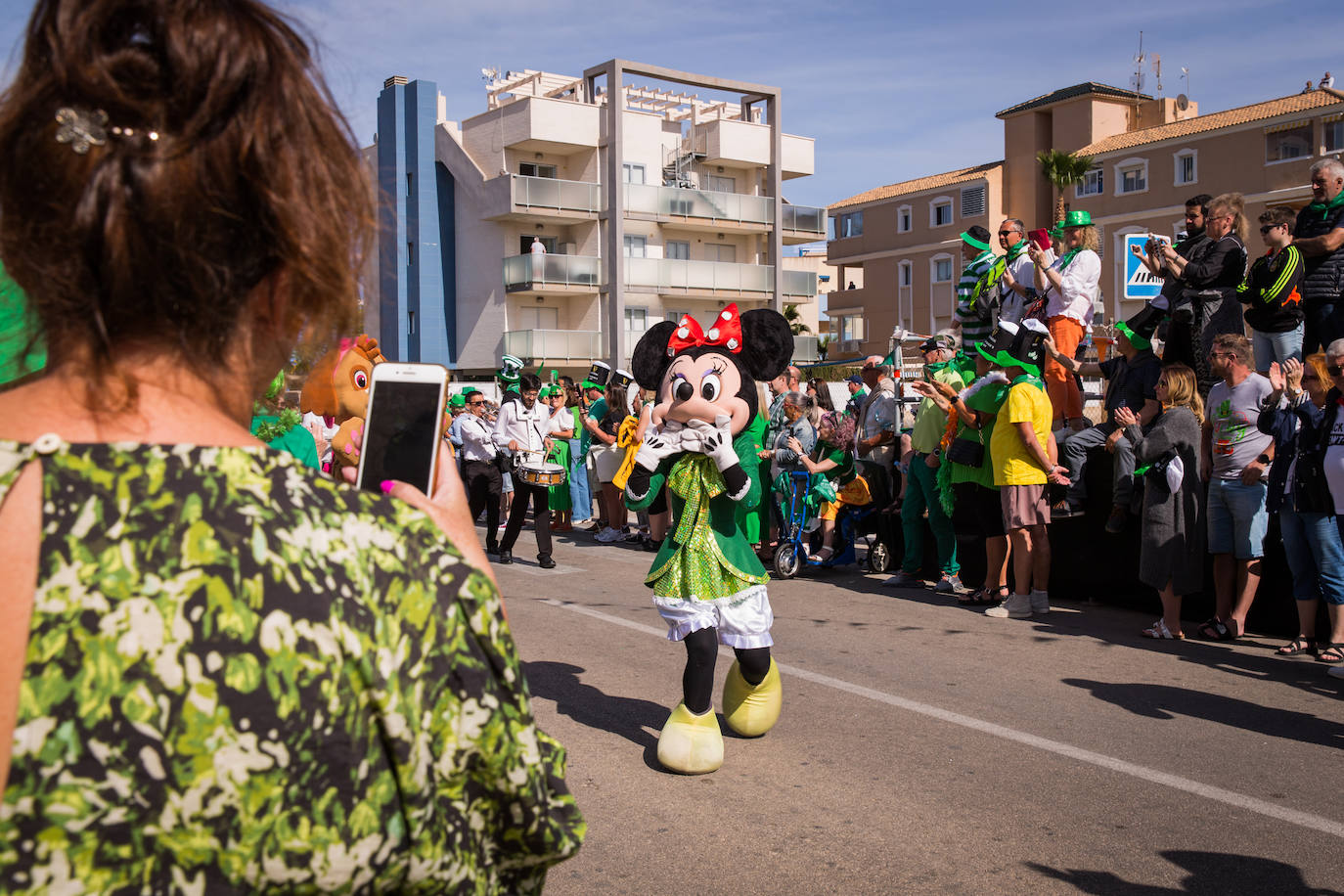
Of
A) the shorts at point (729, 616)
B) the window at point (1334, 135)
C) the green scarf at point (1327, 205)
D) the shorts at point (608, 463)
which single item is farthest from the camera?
the window at point (1334, 135)

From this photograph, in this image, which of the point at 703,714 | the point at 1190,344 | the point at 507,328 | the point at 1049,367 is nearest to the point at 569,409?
the point at 1049,367

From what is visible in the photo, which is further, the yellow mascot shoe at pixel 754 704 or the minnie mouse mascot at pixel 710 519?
the yellow mascot shoe at pixel 754 704

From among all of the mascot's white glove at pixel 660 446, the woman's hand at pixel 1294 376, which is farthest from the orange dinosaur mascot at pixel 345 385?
the woman's hand at pixel 1294 376

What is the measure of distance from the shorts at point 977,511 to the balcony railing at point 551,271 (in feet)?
89.9

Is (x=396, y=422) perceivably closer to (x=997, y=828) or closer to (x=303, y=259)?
(x=303, y=259)

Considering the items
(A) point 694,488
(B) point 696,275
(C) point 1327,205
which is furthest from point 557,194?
(A) point 694,488

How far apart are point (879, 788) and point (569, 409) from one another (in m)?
11.2

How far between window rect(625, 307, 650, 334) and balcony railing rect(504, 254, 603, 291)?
5.12 feet

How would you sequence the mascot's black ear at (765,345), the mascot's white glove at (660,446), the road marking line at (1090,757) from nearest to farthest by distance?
the road marking line at (1090,757)
the mascot's white glove at (660,446)
the mascot's black ear at (765,345)

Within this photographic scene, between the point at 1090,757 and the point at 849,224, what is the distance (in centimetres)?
5198

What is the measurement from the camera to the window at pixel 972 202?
48.6 meters

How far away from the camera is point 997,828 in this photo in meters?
4.29

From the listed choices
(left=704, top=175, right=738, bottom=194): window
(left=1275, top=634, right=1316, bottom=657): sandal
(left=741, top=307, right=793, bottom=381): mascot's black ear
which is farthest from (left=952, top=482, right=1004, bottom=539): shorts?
(left=704, top=175, right=738, bottom=194): window

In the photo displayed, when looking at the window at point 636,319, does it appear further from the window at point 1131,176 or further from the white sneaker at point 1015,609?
the white sneaker at point 1015,609
